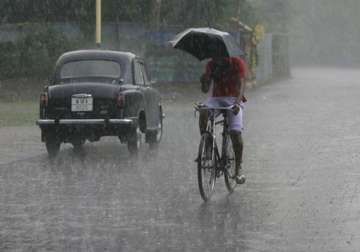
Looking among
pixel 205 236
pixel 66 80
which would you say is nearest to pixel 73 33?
pixel 66 80

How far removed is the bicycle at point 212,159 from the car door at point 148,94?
4856mm

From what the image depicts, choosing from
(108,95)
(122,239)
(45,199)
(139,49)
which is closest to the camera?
(122,239)

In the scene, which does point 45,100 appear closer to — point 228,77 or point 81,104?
point 81,104

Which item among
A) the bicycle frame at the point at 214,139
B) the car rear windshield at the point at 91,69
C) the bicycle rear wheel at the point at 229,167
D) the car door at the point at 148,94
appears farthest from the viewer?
the car door at the point at 148,94

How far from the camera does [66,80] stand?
48.3ft

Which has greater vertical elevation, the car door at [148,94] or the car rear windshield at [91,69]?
the car rear windshield at [91,69]

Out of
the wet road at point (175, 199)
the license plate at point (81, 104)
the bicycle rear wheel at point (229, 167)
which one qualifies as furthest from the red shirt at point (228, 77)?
the license plate at point (81, 104)

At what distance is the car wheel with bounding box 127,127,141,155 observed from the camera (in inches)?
571

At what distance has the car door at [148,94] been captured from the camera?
1557 cm

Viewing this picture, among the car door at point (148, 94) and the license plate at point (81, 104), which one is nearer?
the license plate at point (81, 104)

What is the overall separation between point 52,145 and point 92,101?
1058 millimetres

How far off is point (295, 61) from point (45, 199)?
93341mm

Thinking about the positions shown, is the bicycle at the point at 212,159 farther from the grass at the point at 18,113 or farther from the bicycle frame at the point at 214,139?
the grass at the point at 18,113

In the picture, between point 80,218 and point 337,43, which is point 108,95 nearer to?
point 80,218
